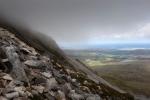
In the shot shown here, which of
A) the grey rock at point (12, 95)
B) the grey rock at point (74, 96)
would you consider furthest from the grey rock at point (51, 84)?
the grey rock at point (12, 95)

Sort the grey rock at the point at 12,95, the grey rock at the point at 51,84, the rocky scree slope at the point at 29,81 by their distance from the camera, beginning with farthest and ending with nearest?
the grey rock at the point at 51,84, the rocky scree slope at the point at 29,81, the grey rock at the point at 12,95

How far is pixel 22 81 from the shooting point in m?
35.0

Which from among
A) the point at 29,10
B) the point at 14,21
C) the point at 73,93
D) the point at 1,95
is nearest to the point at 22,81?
the point at 1,95

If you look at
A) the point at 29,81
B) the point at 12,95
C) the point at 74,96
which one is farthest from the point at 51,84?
the point at 12,95

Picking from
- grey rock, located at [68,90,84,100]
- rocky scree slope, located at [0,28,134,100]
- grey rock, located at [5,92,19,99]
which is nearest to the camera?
grey rock, located at [5,92,19,99]

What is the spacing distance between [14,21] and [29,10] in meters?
15.4

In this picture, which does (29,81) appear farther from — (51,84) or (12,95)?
(12,95)

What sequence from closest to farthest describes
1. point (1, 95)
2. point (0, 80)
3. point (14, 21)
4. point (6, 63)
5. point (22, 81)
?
point (1, 95), point (0, 80), point (22, 81), point (6, 63), point (14, 21)

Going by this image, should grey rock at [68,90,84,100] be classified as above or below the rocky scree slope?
below

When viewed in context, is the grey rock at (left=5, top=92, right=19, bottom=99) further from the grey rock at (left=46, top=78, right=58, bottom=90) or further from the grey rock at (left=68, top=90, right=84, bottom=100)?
the grey rock at (left=68, top=90, right=84, bottom=100)

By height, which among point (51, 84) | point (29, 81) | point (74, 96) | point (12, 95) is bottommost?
point (74, 96)

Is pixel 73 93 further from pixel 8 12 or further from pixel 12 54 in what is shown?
pixel 8 12

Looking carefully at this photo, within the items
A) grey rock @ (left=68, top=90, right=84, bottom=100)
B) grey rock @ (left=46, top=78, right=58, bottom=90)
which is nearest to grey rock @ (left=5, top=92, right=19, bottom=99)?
grey rock @ (left=46, top=78, right=58, bottom=90)

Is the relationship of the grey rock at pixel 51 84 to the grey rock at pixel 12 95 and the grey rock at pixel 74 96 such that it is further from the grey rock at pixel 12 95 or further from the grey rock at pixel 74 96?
the grey rock at pixel 12 95
